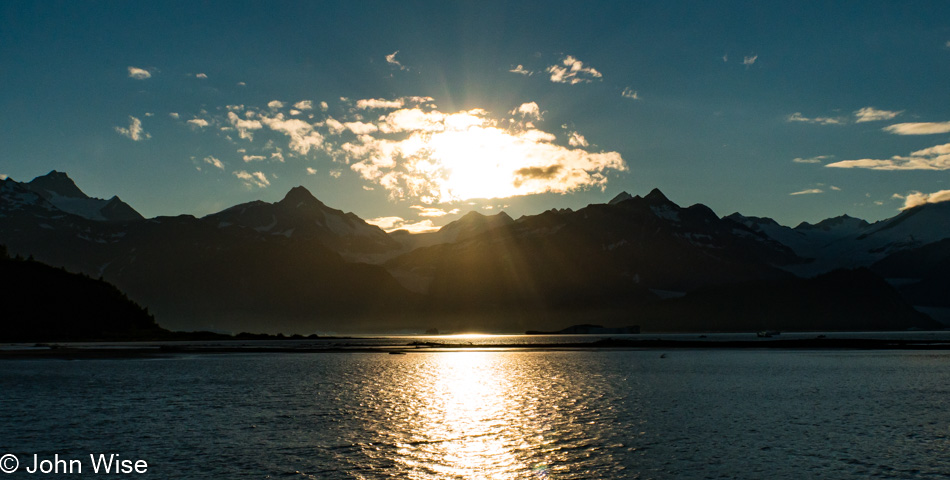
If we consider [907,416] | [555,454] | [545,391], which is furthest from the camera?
[545,391]

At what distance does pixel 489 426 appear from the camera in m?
50.8

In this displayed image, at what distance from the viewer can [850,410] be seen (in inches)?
2301

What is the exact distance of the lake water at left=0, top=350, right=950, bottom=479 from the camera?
117 ft

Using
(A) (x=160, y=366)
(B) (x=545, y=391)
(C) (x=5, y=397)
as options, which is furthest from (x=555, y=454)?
(A) (x=160, y=366)

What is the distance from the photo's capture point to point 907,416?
5469 cm

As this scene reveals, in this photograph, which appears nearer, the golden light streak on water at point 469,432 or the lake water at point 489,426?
the golden light streak on water at point 469,432

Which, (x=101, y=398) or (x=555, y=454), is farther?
(x=101, y=398)

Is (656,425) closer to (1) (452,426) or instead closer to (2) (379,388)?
(1) (452,426)

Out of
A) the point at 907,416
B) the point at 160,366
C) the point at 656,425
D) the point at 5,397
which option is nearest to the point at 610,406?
the point at 656,425

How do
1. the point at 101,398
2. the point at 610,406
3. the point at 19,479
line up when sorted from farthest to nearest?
the point at 101,398 < the point at 610,406 < the point at 19,479

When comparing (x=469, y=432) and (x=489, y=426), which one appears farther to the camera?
Answer: (x=489, y=426)

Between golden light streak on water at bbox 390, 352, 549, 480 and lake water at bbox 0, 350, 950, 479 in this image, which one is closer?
A: golden light streak on water at bbox 390, 352, 549, 480

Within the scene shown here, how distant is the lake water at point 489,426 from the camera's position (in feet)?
117

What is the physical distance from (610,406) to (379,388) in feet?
104
